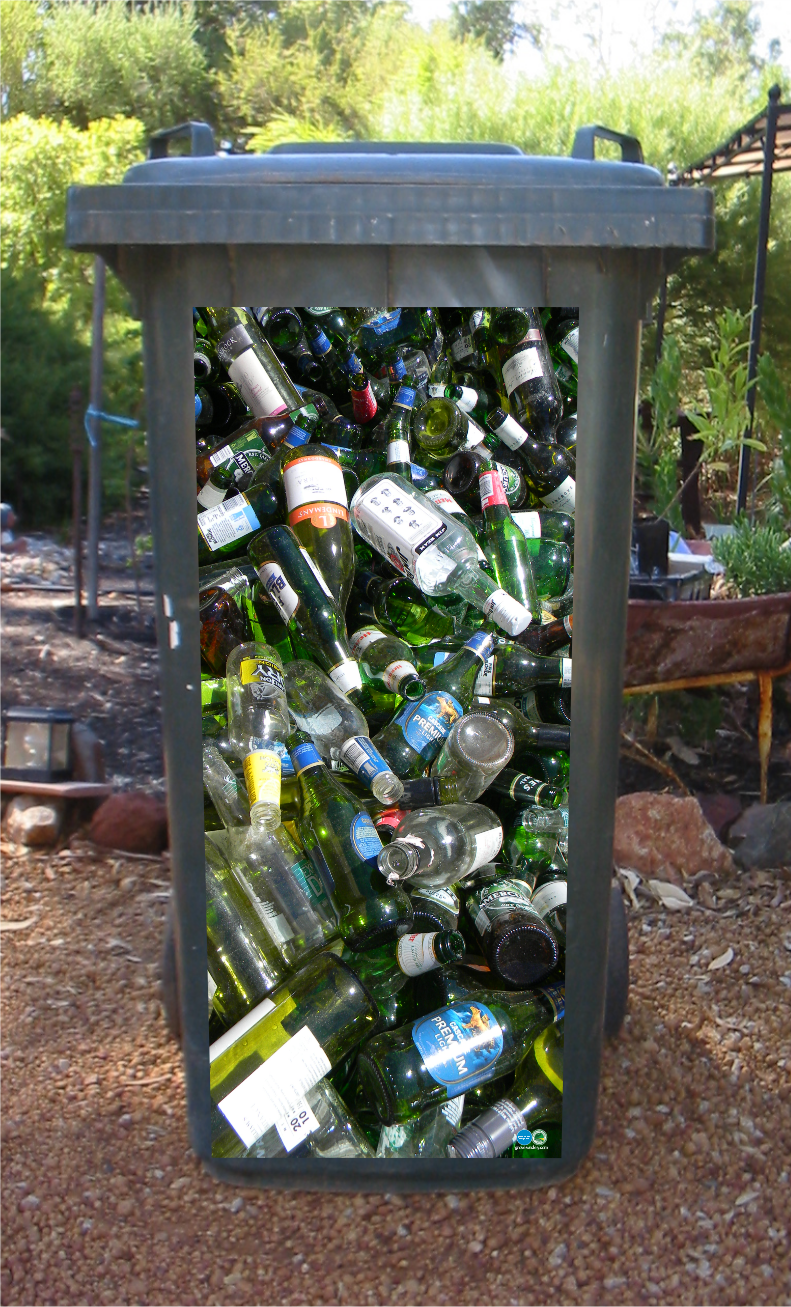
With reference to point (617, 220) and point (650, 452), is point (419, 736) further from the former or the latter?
point (650, 452)

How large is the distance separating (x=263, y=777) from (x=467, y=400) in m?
0.71

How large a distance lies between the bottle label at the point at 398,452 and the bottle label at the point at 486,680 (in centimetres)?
33

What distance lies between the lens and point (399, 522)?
64.6 inches

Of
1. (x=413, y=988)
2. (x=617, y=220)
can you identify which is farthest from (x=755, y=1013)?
(x=617, y=220)

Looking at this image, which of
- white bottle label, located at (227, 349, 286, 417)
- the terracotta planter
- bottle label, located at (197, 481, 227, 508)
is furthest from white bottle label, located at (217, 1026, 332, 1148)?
the terracotta planter

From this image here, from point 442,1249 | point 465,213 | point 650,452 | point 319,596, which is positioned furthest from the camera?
point 650,452

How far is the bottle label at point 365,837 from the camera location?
1.60 metres

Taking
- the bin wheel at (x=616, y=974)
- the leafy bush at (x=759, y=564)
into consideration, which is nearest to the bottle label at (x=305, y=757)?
the bin wheel at (x=616, y=974)

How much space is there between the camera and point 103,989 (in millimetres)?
2330

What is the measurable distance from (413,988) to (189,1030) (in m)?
0.35

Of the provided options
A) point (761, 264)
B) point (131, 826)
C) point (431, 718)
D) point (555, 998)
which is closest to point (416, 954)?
point (555, 998)

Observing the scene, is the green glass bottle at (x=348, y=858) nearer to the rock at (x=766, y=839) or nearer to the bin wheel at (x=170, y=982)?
the bin wheel at (x=170, y=982)

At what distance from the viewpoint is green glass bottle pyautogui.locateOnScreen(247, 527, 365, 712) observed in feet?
5.59

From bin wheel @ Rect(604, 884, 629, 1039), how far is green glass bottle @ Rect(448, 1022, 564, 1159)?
0.34 m
